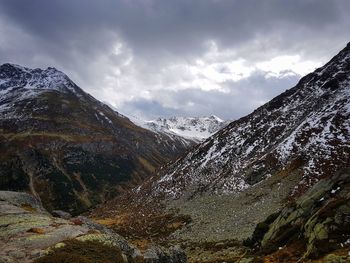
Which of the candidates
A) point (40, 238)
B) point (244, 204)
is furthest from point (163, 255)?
point (244, 204)

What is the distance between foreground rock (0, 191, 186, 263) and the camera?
75.7 ft

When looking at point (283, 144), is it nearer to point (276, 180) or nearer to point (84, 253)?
point (276, 180)

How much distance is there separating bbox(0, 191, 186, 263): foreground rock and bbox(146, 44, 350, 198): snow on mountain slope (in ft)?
152

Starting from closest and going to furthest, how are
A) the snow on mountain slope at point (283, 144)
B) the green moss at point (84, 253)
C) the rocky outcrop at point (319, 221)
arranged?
the green moss at point (84, 253) → the rocky outcrop at point (319, 221) → the snow on mountain slope at point (283, 144)

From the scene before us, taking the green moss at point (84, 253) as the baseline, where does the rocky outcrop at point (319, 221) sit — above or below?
below

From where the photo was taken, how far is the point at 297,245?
29938mm

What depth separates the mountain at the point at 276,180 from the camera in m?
31.8

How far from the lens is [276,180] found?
2945 inches

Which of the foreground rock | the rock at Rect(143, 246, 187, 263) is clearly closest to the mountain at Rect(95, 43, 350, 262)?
the rock at Rect(143, 246, 187, 263)

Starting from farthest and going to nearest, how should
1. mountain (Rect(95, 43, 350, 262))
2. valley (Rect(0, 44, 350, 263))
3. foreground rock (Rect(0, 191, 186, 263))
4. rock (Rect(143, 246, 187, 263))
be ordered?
mountain (Rect(95, 43, 350, 262)) < rock (Rect(143, 246, 187, 263)) < valley (Rect(0, 44, 350, 263)) < foreground rock (Rect(0, 191, 186, 263))

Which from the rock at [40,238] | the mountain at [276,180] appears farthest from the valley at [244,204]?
the mountain at [276,180]

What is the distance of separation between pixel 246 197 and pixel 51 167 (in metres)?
143

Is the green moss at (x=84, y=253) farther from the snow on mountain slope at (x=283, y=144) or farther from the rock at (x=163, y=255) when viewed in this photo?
the snow on mountain slope at (x=283, y=144)

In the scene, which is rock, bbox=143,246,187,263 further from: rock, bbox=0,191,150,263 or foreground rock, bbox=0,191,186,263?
rock, bbox=0,191,150,263
